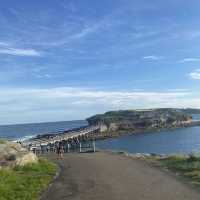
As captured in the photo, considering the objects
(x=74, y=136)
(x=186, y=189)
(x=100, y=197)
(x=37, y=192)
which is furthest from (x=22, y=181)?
(x=74, y=136)

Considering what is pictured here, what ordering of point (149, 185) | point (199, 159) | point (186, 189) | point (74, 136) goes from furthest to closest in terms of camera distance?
1. point (74, 136)
2. point (199, 159)
3. point (149, 185)
4. point (186, 189)

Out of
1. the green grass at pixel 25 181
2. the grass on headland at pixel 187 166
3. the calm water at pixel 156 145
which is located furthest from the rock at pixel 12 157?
the calm water at pixel 156 145

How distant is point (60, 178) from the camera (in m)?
20.9

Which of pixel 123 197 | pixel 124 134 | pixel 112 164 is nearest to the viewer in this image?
pixel 123 197

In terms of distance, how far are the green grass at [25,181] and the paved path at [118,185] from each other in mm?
545

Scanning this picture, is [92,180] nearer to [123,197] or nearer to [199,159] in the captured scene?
[123,197]

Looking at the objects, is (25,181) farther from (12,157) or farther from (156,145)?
(156,145)

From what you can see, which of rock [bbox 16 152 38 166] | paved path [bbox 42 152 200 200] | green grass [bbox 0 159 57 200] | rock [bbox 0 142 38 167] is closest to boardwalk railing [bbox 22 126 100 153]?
rock [bbox 16 152 38 166]

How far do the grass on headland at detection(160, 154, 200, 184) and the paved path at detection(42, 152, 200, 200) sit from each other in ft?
2.77

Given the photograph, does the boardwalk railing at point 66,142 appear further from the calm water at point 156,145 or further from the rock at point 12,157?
the rock at point 12,157

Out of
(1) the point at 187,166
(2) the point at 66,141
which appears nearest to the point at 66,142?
(2) the point at 66,141

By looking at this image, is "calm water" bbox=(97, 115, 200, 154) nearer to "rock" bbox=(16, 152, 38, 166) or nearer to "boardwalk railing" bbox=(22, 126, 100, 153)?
"boardwalk railing" bbox=(22, 126, 100, 153)

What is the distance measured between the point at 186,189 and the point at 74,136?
230 ft

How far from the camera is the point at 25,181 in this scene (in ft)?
62.6
